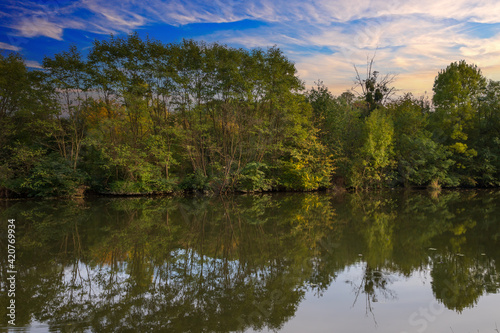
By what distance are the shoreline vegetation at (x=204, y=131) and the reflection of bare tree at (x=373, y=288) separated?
14.7m

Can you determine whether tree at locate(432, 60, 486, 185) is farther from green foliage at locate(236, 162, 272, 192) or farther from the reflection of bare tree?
the reflection of bare tree

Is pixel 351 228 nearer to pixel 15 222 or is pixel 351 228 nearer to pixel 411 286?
pixel 411 286

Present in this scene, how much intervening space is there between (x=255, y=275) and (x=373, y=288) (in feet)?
6.60

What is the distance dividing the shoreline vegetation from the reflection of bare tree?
1469cm

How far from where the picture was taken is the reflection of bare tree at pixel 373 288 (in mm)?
5227

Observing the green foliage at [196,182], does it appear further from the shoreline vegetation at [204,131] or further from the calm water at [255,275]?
the calm water at [255,275]

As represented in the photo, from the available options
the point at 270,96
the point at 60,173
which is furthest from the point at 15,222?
the point at 270,96

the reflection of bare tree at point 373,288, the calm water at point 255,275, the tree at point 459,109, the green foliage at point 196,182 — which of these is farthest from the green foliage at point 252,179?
the reflection of bare tree at point 373,288

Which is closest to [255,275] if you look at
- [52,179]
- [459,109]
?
[52,179]

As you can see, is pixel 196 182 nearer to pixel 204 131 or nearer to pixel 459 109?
pixel 204 131

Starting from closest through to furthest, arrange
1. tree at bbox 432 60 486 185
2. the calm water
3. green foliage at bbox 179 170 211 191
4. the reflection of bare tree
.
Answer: the calm water < the reflection of bare tree < green foliage at bbox 179 170 211 191 < tree at bbox 432 60 486 185

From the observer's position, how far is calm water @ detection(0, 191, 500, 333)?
4.49 meters

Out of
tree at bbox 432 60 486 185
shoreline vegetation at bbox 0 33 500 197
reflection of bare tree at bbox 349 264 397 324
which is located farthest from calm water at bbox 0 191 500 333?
tree at bbox 432 60 486 185

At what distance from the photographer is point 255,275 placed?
20.1ft
